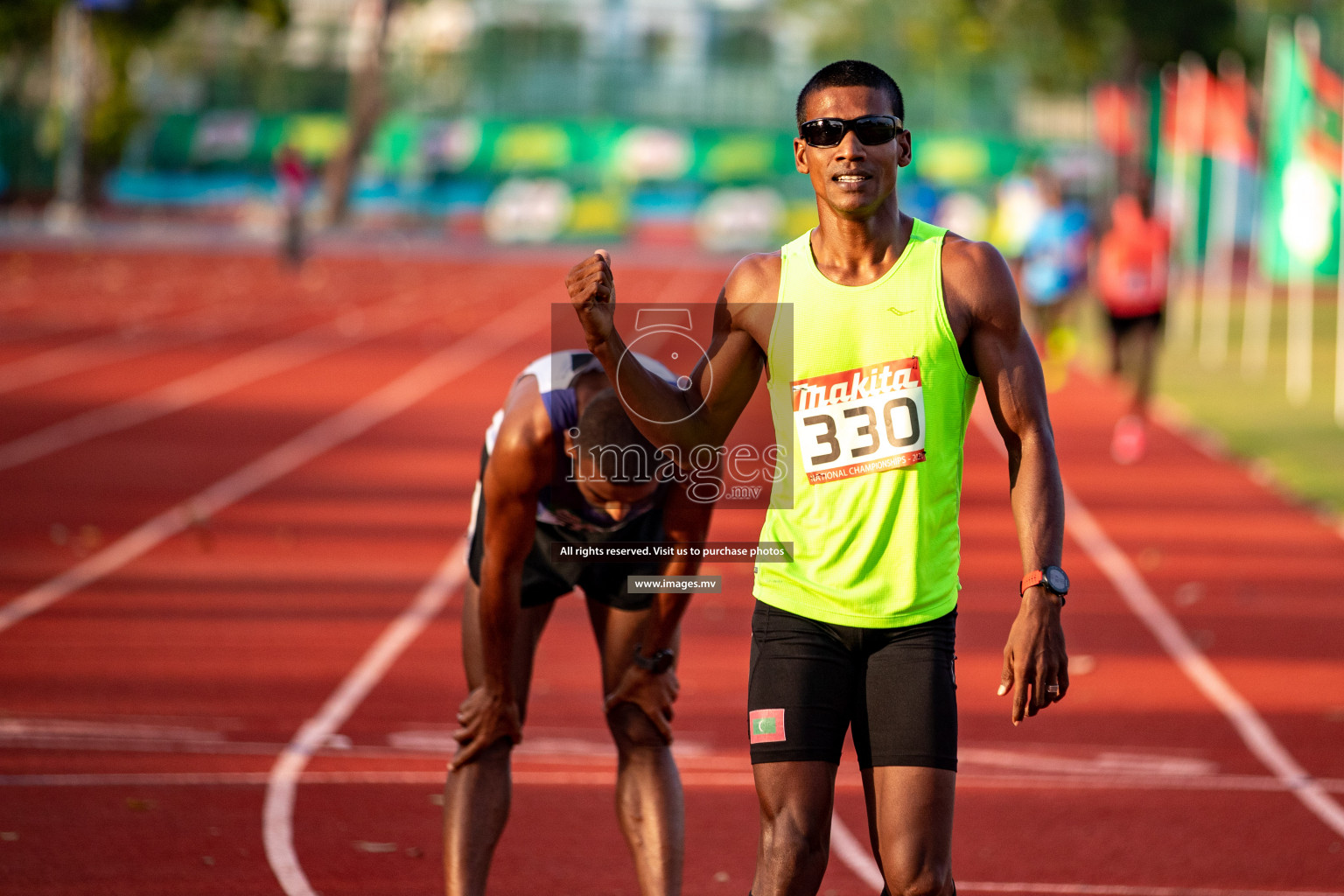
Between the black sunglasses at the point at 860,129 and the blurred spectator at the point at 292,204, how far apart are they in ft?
103

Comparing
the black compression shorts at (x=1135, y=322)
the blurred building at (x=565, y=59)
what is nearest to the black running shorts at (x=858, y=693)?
the black compression shorts at (x=1135, y=322)

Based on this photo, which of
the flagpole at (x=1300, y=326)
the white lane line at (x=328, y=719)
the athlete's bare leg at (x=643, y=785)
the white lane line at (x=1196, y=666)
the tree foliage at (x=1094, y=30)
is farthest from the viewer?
the tree foliage at (x=1094, y=30)

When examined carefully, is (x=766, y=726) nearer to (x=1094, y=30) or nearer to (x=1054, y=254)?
(x=1054, y=254)

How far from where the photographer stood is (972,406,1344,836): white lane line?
655cm

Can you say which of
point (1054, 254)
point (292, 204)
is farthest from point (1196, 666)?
point (292, 204)

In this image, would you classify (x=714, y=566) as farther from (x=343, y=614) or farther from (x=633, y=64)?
(x=633, y=64)

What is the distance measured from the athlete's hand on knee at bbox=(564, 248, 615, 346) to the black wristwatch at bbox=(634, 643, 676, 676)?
1.19 m

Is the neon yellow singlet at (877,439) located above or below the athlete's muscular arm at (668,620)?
above

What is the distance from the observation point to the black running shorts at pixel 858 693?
3.51 m

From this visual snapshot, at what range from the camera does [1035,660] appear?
11.0 feet

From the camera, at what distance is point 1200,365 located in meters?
23.5

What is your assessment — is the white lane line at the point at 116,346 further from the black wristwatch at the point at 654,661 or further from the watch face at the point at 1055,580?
the watch face at the point at 1055,580

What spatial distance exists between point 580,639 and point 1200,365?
53.9 feet

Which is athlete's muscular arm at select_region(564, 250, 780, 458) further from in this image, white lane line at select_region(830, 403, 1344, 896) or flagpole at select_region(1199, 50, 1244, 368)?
flagpole at select_region(1199, 50, 1244, 368)
